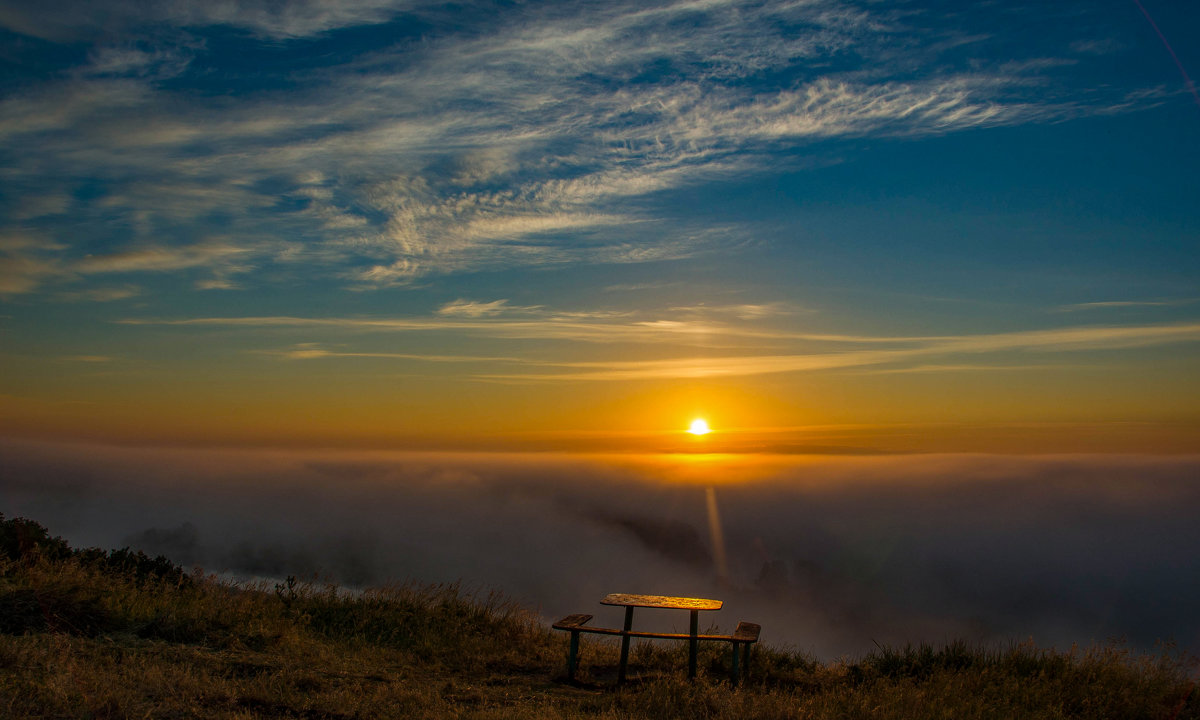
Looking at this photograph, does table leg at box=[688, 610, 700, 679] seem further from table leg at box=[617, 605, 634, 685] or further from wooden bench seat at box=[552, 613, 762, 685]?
table leg at box=[617, 605, 634, 685]

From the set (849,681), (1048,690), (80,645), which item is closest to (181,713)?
(80,645)

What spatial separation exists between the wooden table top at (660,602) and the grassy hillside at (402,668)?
816mm

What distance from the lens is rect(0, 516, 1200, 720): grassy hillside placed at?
6465 mm

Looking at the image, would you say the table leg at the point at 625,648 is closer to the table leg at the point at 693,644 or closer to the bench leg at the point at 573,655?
the bench leg at the point at 573,655

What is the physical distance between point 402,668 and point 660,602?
3.14 meters

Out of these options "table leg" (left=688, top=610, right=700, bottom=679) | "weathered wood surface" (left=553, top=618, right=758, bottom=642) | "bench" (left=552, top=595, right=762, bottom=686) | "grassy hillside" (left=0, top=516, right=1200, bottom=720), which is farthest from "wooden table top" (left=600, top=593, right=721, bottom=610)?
"grassy hillside" (left=0, top=516, right=1200, bottom=720)

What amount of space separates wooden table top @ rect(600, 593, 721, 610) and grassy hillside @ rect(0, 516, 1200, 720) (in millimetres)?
816

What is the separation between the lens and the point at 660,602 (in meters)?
9.33

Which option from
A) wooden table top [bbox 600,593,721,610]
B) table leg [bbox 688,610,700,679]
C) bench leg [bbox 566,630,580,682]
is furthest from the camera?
bench leg [bbox 566,630,580,682]

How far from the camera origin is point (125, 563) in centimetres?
1243

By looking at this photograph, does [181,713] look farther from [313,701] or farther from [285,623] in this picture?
[285,623]

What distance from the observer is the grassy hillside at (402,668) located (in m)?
6.46

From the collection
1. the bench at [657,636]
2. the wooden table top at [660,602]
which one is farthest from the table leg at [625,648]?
the wooden table top at [660,602]

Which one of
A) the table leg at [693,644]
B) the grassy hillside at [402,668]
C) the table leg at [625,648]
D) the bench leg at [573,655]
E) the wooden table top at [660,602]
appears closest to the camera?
the grassy hillside at [402,668]
